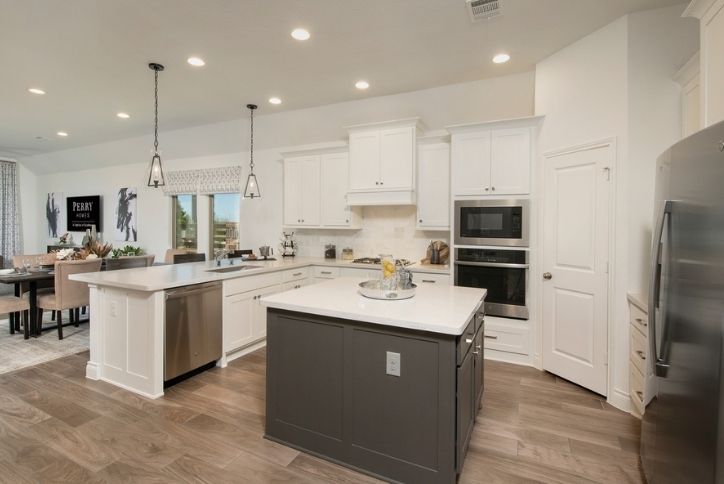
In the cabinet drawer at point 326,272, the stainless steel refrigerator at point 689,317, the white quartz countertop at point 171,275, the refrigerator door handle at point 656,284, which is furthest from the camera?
the cabinet drawer at point 326,272

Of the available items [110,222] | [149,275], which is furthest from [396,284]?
[110,222]

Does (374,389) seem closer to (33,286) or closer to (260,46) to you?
(260,46)

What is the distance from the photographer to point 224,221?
604 centimetres

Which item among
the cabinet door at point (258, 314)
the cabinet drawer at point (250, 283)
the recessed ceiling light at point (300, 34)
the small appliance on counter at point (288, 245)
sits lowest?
the cabinet door at point (258, 314)

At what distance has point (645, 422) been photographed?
187 cm

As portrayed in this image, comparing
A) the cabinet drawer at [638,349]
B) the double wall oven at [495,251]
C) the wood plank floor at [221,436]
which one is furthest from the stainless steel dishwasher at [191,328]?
the cabinet drawer at [638,349]

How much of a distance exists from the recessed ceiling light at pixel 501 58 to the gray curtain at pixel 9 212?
10.2 metres

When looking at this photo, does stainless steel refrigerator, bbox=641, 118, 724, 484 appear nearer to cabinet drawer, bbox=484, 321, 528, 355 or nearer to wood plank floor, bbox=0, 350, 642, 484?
wood plank floor, bbox=0, 350, 642, 484

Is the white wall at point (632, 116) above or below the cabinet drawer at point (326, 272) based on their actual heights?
above

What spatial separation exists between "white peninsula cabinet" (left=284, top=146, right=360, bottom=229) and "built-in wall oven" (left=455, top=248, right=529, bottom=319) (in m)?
1.62

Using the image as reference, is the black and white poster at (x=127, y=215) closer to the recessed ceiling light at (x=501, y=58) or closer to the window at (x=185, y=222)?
the window at (x=185, y=222)

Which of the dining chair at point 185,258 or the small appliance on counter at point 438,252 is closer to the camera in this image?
the small appliance on counter at point 438,252

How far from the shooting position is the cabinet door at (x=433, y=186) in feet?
13.3

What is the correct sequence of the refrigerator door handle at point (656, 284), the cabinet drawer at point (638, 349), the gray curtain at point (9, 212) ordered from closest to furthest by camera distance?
1. the refrigerator door handle at point (656, 284)
2. the cabinet drawer at point (638, 349)
3. the gray curtain at point (9, 212)
